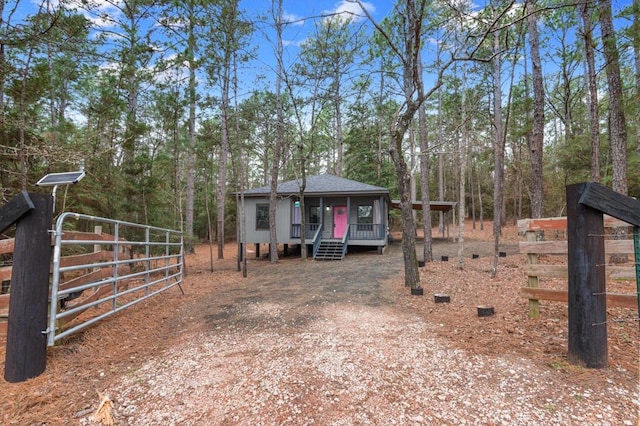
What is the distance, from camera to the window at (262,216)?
14.6 m

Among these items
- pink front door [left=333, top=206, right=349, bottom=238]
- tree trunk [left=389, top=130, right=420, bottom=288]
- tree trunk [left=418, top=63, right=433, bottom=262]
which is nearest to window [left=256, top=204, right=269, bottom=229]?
pink front door [left=333, top=206, right=349, bottom=238]

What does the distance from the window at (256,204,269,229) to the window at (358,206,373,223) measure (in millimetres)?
4703

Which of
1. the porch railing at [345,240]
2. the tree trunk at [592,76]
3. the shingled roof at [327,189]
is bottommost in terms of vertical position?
the porch railing at [345,240]

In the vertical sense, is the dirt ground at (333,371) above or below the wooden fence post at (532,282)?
below

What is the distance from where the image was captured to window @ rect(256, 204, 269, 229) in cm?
1465

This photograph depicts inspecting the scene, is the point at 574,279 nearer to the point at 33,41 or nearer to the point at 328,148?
the point at 33,41

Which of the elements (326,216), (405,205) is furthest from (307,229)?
(405,205)

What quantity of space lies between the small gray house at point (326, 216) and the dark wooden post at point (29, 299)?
35.7 ft

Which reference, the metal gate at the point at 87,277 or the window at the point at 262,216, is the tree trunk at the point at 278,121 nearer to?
the window at the point at 262,216

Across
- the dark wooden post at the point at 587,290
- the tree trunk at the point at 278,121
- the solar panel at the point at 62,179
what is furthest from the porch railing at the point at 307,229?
the dark wooden post at the point at 587,290

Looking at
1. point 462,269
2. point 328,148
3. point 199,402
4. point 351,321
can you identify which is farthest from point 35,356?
point 328,148

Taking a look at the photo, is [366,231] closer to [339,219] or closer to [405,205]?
[339,219]

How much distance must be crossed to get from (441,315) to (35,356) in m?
4.60

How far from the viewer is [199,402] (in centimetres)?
225
